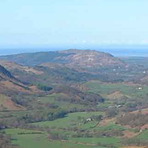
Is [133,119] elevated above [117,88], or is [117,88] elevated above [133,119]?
[133,119]

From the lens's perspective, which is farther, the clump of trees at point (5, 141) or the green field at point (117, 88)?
the green field at point (117, 88)

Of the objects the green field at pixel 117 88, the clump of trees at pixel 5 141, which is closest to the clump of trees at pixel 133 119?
the clump of trees at pixel 5 141

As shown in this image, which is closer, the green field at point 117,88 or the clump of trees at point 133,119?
the clump of trees at point 133,119

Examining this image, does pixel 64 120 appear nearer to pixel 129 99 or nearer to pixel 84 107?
pixel 84 107

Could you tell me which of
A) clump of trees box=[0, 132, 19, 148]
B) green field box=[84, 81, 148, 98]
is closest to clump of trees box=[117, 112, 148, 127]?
clump of trees box=[0, 132, 19, 148]

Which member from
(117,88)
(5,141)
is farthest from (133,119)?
(117,88)

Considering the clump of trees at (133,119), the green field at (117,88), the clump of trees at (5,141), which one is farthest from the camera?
the green field at (117,88)

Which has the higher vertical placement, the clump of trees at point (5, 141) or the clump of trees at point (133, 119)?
the clump of trees at point (133, 119)

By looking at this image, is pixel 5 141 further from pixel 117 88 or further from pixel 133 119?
pixel 117 88

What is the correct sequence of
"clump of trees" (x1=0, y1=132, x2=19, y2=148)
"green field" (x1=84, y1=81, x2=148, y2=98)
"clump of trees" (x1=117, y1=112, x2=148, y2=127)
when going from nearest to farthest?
1. "clump of trees" (x1=0, y1=132, x2=19, y2=148)
2. "clump of trees" (x1=117, y1=112, x2=148, y2=127)
3. "green field" (x1=84, y1=81, x2=148, y2=98)

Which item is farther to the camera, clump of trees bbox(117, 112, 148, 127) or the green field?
the green field

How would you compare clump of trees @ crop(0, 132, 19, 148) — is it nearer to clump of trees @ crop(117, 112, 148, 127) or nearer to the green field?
clump of trees @ crop(117, 112, 148, 127)

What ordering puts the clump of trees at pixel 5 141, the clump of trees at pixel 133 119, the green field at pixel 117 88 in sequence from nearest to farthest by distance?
the clump of trees at pixel 5 141, the clump of trees at pixel 133 119, the green field at pixel 117 88

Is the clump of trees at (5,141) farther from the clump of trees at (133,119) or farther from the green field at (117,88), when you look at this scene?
the green field at (117,88)
